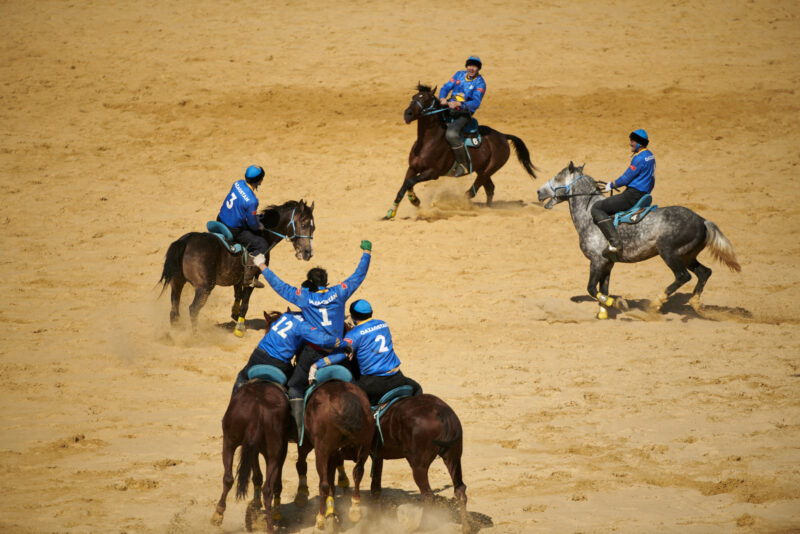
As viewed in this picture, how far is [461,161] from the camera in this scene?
17734mm

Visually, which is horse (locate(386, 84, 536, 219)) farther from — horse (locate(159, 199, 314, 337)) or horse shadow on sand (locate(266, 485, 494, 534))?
horse shadow on sand (locate(266, 485, 494, 534))

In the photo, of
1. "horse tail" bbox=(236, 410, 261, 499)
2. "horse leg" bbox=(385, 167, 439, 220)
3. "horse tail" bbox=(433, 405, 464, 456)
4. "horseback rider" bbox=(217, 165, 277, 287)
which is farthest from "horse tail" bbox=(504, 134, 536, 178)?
"horse tail" bbox=(236, 410, 261, 499)

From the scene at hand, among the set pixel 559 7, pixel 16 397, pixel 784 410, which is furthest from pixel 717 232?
pixel 559 7

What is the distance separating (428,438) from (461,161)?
10865 mm

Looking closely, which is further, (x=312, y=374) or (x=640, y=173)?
(x=640, y=173)

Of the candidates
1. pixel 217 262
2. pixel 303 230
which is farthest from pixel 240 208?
pixel 303 230

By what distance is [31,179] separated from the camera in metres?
19.1

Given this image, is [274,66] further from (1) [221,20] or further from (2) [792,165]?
(2) [792,165]

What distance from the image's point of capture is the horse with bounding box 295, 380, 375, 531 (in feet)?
24.9

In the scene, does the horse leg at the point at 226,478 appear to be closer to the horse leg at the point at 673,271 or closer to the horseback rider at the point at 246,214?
the horseback rider at the point at 246,214

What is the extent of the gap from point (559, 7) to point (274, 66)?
9.79 metres

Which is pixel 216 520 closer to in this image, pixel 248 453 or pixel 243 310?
pixel 248 453

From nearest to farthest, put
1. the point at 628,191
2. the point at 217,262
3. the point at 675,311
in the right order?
the point at 217,262
the point at 628,191
the point at 675,311

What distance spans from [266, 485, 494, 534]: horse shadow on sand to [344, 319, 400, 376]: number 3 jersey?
1234 millimetres
